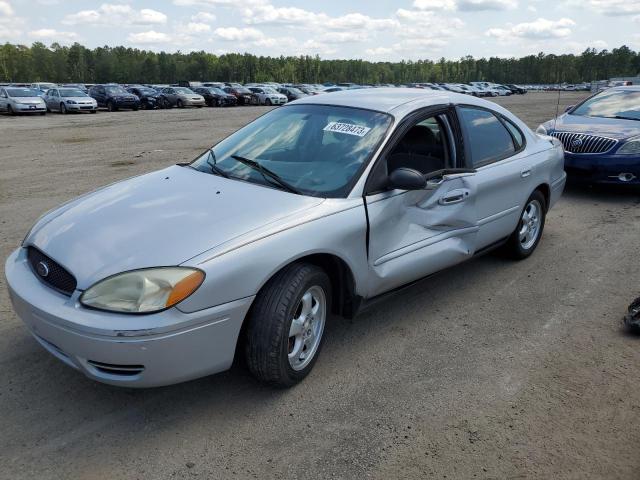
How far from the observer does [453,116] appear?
414cm

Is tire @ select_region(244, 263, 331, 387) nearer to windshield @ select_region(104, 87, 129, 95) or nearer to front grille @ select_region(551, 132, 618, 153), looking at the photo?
front grille @ select_region(551, 132, 618, 153)

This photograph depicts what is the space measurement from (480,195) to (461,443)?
213 centimetres

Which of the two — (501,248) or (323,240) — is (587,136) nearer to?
(501,248)

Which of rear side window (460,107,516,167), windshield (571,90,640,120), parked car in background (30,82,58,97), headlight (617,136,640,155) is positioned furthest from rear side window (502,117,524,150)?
parked car in background (30,82,58,97)

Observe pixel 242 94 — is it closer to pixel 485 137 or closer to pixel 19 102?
pixel 19 102

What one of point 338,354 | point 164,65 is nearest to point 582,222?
point 338,354

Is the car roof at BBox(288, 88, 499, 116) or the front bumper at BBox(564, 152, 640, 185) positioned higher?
the car roof at BBox(288, 88, 499, 116)

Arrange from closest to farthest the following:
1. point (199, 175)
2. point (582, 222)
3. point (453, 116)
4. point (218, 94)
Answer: point (199, 175)
point (453, 116)
point (582, 222)
point (218, 94)

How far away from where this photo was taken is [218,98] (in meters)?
40.0

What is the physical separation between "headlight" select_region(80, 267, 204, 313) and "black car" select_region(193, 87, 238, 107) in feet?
129

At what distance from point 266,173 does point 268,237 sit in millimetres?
811

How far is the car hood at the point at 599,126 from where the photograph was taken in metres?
7.75

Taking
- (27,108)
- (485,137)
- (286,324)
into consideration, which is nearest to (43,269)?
(286,324)

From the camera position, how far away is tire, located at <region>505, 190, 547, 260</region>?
5.04 m
